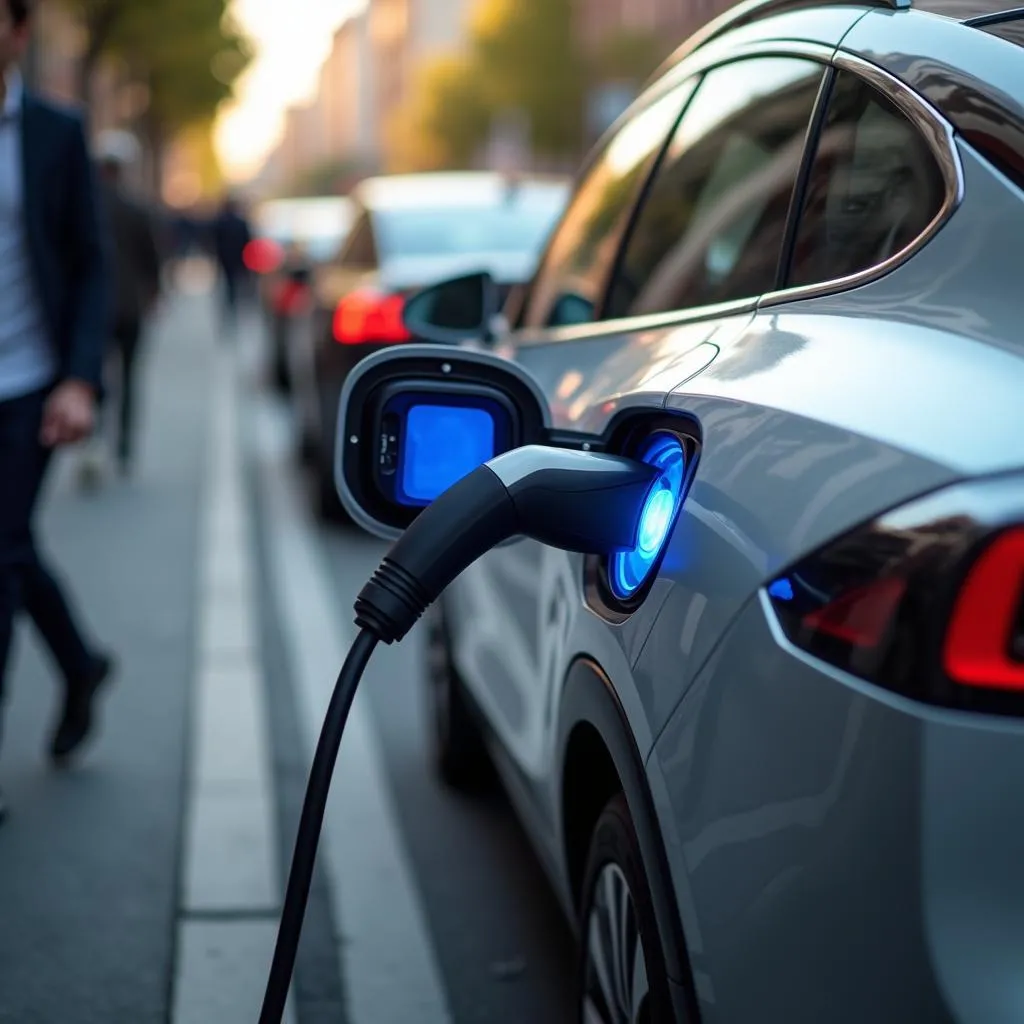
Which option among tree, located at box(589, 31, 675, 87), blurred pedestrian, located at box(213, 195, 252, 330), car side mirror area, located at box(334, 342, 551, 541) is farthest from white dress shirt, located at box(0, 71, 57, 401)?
tree, located at box(589, 31, 675, 87)

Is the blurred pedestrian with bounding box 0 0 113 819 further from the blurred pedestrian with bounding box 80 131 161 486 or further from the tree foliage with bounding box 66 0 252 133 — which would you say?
the tree foliage with bounding box 66 0 252 133

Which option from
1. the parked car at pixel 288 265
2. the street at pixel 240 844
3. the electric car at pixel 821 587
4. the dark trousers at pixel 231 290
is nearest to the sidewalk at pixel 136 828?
the street at pixel 240 844

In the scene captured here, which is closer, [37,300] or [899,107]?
[899,107]

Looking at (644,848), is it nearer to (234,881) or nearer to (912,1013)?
(912,1013)

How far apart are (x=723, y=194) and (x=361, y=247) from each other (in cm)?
717

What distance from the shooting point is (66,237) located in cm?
467

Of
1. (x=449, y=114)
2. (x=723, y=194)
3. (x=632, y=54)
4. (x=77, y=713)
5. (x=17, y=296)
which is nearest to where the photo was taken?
(x=723, y=194)

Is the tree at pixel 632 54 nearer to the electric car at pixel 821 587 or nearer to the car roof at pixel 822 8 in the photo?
the car roof at pixel 822 8

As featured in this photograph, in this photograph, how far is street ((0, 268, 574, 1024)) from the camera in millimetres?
3648

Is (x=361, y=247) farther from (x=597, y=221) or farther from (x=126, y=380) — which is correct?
(x=597, y=221)

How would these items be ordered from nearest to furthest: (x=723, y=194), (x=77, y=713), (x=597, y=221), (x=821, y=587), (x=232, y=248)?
(x=821, y=587)
(x=723, y=194)
(x=597, y=221)
(x=77, y=713)
(x=232, y=248)

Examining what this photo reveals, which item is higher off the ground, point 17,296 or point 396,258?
point 17,296

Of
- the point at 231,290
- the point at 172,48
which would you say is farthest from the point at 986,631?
the point at 172,48

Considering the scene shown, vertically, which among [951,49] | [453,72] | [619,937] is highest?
[951,49]
